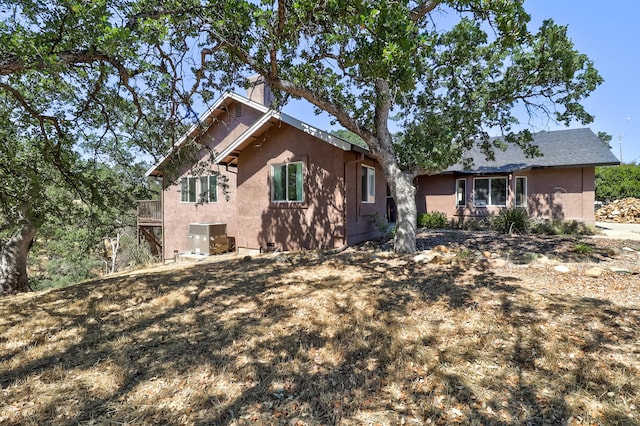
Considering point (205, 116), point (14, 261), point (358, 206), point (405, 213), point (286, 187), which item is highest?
point (205, 116)

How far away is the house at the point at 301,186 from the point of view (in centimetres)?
953

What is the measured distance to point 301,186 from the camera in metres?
10.2

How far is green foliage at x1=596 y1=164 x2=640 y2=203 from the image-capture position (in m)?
17.4

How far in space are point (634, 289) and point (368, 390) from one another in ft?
15.4

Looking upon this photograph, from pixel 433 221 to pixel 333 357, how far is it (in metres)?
13.3

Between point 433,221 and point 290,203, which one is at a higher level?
point 290,203

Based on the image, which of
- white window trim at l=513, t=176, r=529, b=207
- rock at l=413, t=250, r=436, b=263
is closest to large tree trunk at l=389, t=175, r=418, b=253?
rock at l=413, t=250, r=436, b=263

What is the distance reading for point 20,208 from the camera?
773 centimetres

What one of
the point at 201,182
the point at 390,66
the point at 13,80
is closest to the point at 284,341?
the point at 390,66

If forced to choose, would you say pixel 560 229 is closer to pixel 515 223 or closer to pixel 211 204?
pixel 515 223

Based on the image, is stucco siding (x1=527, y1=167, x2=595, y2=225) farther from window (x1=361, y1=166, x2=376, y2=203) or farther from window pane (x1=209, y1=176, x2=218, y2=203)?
window pane (x1=209, y1=176, x2=218, y2=203)

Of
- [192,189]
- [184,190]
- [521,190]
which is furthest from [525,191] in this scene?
[184,190]

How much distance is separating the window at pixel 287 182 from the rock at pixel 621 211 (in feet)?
55.4

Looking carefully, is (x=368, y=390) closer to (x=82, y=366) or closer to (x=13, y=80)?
(x=82, y=366)
